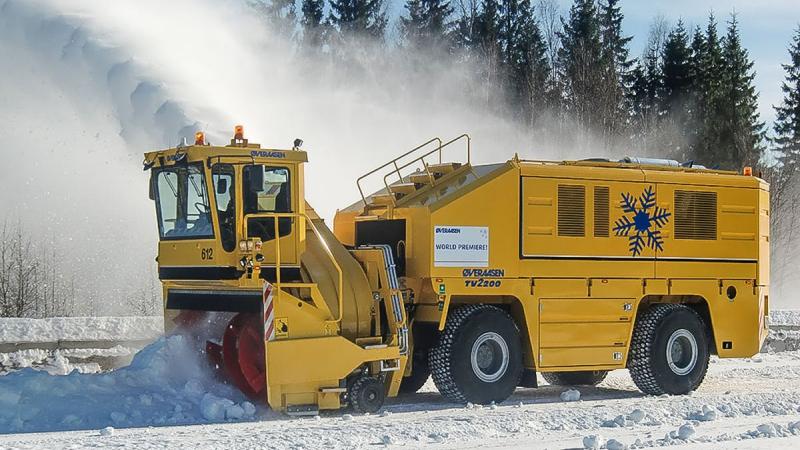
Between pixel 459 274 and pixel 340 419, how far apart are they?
2420 mm

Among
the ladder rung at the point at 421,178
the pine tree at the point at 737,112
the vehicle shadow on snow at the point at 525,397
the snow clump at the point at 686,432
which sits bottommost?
the vehicle shadow on snow at the point at 525,397

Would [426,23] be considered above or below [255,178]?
above

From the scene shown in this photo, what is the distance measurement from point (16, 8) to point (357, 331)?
15.0 meters

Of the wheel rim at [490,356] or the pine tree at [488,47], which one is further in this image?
the pine tree at [488,47]

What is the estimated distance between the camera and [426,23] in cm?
5162

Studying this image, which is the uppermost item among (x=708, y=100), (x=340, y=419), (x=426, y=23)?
(x=426, y=23)

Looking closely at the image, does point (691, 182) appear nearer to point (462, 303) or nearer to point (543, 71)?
point (462, 303)

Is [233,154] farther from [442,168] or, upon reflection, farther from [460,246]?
[442,168]

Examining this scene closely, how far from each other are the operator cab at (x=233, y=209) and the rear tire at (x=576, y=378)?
5.16 meters

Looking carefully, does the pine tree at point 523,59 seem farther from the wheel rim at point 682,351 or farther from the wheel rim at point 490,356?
the wheel rim at point 490,356

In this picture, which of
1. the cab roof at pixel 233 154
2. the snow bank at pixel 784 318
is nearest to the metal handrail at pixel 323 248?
the cab roof at pixel 233 154

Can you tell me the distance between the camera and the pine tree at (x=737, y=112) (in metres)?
51.3

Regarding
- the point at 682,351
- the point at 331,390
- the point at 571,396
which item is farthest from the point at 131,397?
the point at 682,351

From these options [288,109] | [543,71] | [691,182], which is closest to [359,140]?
[288,109]
